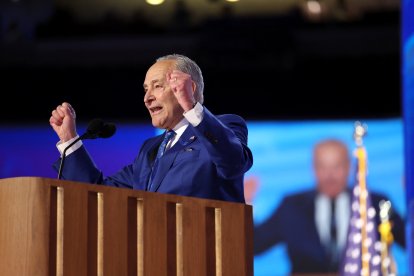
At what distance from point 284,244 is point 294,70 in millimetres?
1575

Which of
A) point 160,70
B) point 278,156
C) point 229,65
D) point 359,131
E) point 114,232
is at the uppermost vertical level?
point 229,65

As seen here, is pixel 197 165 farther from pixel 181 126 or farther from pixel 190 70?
pixel 190 70

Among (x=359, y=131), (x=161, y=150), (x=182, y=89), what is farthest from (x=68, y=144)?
(x=359, y=131)

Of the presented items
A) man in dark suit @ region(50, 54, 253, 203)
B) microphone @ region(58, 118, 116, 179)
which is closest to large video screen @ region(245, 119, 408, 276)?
man in dark suit @ region(50, 54, 253, 203)

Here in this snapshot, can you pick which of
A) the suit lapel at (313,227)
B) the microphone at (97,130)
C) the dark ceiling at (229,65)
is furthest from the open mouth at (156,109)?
the dark ceiling at (229,65)

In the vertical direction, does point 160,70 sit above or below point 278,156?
below

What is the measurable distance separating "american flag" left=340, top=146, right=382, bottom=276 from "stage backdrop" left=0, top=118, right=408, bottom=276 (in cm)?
28

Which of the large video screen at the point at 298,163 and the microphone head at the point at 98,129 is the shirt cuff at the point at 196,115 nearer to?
the microphone head at the point at 98,129

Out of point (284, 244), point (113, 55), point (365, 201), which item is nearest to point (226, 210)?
point (365, 201)

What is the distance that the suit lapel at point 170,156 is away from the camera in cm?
331

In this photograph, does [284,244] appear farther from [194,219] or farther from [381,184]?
[194,219]

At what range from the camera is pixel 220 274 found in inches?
116

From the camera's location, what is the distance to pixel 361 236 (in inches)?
315

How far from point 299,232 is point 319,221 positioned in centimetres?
18
